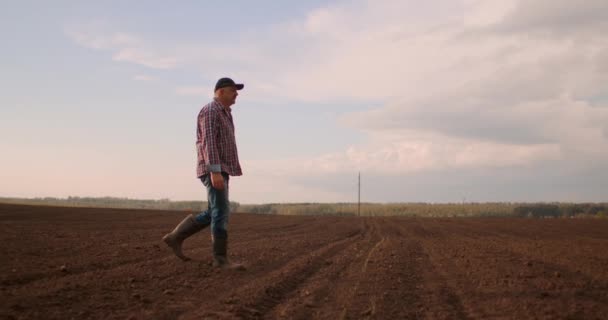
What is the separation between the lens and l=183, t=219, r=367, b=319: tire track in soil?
3.25 meters

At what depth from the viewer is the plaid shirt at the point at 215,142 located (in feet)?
17.1

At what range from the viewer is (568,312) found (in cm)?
346

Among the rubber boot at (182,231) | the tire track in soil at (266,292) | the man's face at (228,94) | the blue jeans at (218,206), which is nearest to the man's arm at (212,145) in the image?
the blue jeans at (218,206)

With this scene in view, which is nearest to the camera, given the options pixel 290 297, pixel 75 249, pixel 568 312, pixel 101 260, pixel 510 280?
pixel 568 312

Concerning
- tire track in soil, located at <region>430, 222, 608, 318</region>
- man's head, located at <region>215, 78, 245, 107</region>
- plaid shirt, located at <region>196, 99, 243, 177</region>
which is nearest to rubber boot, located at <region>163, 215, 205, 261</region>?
plaid shirt, located at <region>196, 99, 243, 177</region>

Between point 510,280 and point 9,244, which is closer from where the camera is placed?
point 510,280

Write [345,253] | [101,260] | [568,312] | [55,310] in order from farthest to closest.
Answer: [345,253]
[101,260]
[568,312]
[55,310]

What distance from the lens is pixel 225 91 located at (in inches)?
215

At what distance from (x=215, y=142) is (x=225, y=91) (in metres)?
0.57

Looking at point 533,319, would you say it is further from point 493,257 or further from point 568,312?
point 493,257

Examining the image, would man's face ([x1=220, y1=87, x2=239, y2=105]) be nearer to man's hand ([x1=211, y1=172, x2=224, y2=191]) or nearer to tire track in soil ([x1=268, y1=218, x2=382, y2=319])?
man's hand ([x1=211, y1=172, x2=224, y2=191])

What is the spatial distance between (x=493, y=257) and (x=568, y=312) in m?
3.61

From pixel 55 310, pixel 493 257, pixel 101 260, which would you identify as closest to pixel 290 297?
pixel 55 310

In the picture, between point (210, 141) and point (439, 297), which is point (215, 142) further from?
point (439, 297)
